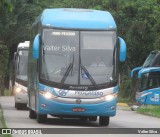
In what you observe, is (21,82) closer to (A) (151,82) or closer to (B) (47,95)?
(B) (47,95)

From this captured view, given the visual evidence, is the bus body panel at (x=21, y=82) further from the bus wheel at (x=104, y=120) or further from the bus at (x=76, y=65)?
the bus wheel at (x=104, y=120)

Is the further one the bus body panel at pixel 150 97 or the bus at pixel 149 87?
the bus at pixel 149 87

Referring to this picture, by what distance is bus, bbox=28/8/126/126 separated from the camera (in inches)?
789

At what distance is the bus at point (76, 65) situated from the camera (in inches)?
789

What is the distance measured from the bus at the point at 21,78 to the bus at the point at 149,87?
43.6 feet

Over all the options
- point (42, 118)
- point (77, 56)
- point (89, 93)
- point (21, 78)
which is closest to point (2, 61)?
point (21, 78)

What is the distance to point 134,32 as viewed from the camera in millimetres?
54375

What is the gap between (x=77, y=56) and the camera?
2045 cm

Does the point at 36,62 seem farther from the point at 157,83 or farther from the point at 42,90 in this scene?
the point at 157,83

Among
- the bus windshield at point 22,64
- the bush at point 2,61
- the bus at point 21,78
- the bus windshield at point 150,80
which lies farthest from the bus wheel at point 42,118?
the bush at point 2,61

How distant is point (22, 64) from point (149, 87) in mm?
14726

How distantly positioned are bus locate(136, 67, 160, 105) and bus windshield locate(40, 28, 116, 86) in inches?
919

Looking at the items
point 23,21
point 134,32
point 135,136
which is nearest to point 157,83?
point 134,32

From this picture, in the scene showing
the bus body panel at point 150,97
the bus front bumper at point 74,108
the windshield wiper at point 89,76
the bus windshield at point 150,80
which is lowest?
the bus body panel at point 150,97
